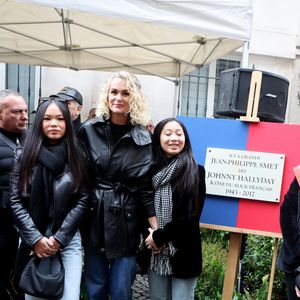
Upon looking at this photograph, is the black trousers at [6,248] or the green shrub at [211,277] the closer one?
the black trousers at [6,248]

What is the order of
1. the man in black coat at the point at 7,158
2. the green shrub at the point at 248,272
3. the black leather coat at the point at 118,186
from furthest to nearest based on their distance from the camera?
the green shrub at the point at 248,272 → the man in black coat at the point at 7,158 → the black leather coat at the point at 118,186

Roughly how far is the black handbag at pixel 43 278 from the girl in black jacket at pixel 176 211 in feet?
1.88

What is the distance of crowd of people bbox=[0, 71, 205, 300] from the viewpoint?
90.8 inches

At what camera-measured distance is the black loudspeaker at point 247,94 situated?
319 cm

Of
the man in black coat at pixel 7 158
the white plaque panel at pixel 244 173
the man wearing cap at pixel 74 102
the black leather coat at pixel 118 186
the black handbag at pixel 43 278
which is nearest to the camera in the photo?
the black handbag at pixel 43 278

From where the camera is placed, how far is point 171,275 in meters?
2.56

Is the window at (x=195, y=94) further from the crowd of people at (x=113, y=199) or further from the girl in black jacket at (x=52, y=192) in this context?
the girl in black jacket at (x=52, y=192)

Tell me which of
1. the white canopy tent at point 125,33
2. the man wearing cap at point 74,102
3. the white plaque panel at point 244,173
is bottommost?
the white plaque panel at point 244,173

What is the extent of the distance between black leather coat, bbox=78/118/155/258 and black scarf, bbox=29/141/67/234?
23 centimetres

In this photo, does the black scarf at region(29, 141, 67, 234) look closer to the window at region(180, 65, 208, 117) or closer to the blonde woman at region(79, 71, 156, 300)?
the blonde woman at region(79, 71, 156, 300)

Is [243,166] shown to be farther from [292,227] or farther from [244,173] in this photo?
[292,227]

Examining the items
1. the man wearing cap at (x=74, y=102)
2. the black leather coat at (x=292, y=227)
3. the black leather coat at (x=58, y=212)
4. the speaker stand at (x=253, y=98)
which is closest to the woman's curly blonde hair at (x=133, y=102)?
the black leather coat at (x=58, y=212)

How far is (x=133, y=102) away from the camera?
2.46m

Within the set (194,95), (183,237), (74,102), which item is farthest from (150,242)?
(194,95)
